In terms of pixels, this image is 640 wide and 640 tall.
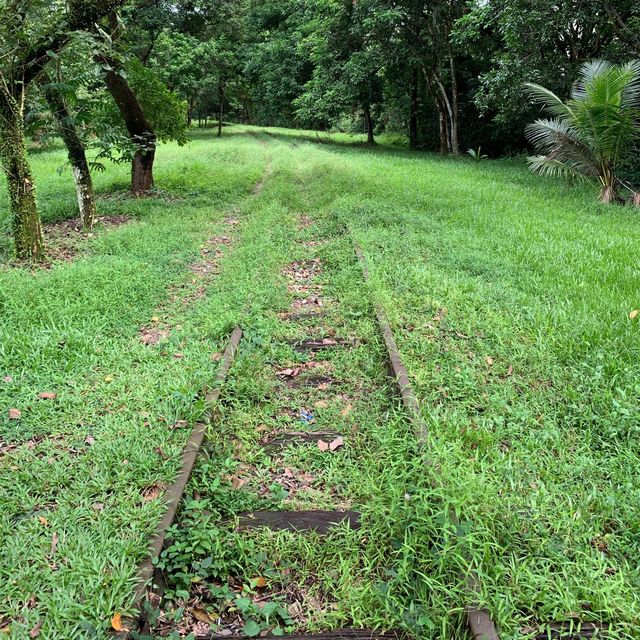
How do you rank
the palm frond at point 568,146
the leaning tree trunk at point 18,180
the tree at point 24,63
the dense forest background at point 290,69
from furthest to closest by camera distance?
the palm frond at point 568,146
the dense forest background at point 290,69
the leaning tree trunk at point 18,180
the tree at point 24,63

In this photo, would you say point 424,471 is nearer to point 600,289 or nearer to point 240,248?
point 600,289

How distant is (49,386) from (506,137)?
24.4 metres

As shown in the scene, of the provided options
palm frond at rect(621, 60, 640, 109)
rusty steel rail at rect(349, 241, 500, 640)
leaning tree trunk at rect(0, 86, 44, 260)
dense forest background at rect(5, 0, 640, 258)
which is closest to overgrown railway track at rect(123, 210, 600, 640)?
rusty steel rail at rect(349, 241, 500, 640)

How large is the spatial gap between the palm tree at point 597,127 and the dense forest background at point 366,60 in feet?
8.19

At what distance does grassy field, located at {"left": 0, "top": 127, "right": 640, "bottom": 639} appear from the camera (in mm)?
2178

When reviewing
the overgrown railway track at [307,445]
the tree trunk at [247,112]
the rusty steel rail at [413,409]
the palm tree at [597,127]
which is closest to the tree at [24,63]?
the overgrown railway track at [307,445]

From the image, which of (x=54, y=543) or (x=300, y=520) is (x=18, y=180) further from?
(x=300, y=520)

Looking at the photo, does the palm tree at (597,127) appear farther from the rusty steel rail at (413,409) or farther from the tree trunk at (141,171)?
the tree trunk at (141,171)

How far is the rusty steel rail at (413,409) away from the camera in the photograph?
1.90 meters

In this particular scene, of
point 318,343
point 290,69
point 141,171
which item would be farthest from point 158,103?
point 290,69

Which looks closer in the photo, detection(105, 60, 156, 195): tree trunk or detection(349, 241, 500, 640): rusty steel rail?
detection(349, 241, 500, 640): rusty steel rail

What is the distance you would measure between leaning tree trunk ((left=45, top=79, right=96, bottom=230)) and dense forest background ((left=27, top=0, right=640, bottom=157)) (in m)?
0.28

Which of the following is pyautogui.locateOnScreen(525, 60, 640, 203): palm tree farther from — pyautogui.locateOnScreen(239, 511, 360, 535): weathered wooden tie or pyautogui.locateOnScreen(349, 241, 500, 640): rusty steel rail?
pyautogui.locateOnScreen(239, 511, 360, 535): weathered wooden tie

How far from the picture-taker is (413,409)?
3225 mm
